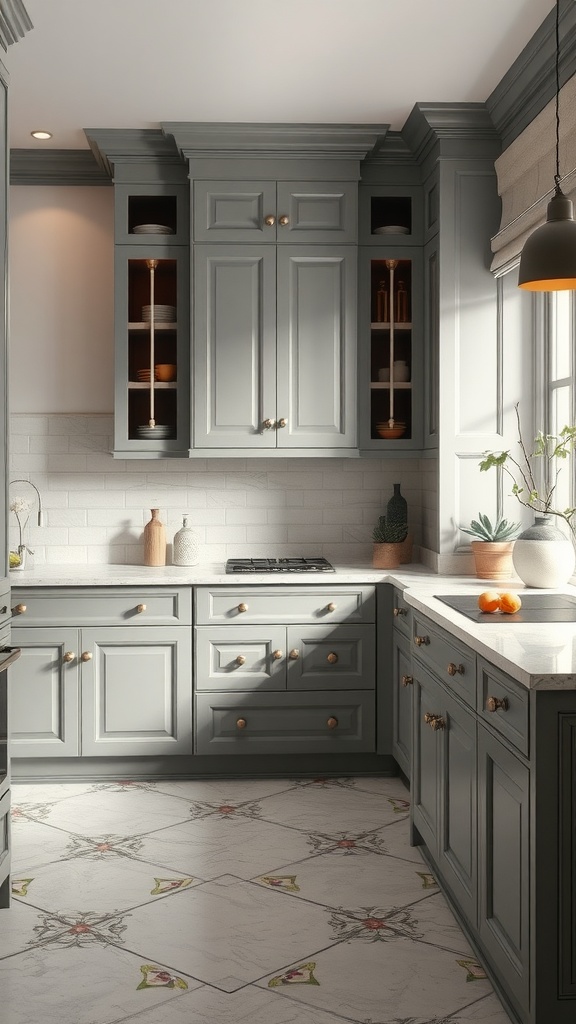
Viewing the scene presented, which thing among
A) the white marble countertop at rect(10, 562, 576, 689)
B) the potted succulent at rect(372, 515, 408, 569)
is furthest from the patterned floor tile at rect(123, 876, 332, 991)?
the potted succulent at rect(372, 515, 408, 569)

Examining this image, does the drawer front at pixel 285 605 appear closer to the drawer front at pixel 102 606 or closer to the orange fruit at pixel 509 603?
the drawer front at pixel 102 606

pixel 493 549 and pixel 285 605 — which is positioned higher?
pixel 493 549

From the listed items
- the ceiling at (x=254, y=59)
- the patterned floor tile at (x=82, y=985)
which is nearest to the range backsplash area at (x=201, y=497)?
the ceiling at (x=254, y=59)

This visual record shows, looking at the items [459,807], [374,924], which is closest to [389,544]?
[459,807]

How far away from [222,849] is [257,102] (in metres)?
2.93

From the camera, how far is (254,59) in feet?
11.7

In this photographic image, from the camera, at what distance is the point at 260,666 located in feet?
13.6

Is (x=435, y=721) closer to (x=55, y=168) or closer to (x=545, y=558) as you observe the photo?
(x=545, y=558)

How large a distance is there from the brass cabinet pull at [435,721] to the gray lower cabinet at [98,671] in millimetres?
1398

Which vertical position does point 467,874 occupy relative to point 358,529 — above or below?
below

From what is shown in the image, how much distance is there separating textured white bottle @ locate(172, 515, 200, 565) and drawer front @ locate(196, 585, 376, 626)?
0.37 metres

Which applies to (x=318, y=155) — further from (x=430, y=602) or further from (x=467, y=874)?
(x=467, y=874)

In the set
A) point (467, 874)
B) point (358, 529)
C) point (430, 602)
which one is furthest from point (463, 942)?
point (358, 529)

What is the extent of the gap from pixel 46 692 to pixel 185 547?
0.89m
